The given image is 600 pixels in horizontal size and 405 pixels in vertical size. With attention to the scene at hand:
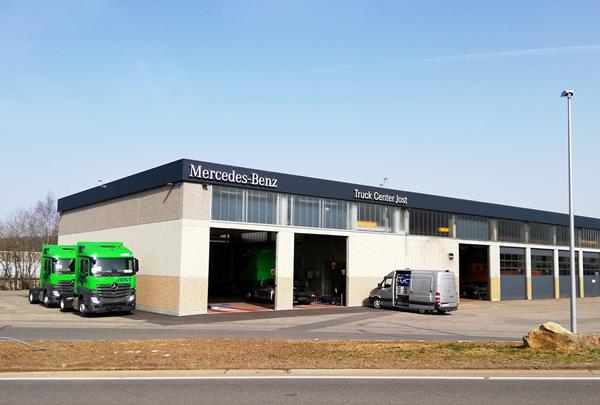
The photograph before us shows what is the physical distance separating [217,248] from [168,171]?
61.2 feet

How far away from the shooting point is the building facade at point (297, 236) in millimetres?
29359

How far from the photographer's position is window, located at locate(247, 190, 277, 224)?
31.5 metres

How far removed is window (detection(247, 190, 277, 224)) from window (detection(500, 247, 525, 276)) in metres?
24.0

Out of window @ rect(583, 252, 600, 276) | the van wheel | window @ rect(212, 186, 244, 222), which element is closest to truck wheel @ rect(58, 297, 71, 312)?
window @ rect(212, 186, 244, 222)

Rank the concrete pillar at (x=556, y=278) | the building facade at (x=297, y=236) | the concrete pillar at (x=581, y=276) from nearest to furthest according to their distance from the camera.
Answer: the building facade at (x=297, y=236)
the concrete pillar at (x=556, y=278)
the concrete pillar at (x=581, y=276)

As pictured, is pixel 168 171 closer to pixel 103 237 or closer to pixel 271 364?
pixel 103 237

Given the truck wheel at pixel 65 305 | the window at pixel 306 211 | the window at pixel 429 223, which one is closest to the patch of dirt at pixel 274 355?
the truck wheel at pixel 65 305

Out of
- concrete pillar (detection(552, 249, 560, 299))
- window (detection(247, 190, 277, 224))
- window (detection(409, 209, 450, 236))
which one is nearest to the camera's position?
window (detection(247, 190, 277, 224))

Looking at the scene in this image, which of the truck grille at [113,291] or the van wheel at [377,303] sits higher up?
the truck grille at [113,291]

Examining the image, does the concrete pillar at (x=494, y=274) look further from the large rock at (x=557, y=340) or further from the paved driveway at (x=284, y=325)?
the large rock at (x=557, y=340)

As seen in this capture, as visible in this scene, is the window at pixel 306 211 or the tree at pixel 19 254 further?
the tree at pixel 19 254

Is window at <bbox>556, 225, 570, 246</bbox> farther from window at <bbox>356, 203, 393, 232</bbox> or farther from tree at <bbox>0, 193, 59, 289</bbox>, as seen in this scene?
tree at <bbox>0, 193, 59, 289</bbox>

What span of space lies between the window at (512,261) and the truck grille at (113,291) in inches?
1266

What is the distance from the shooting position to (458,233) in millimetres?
43781
